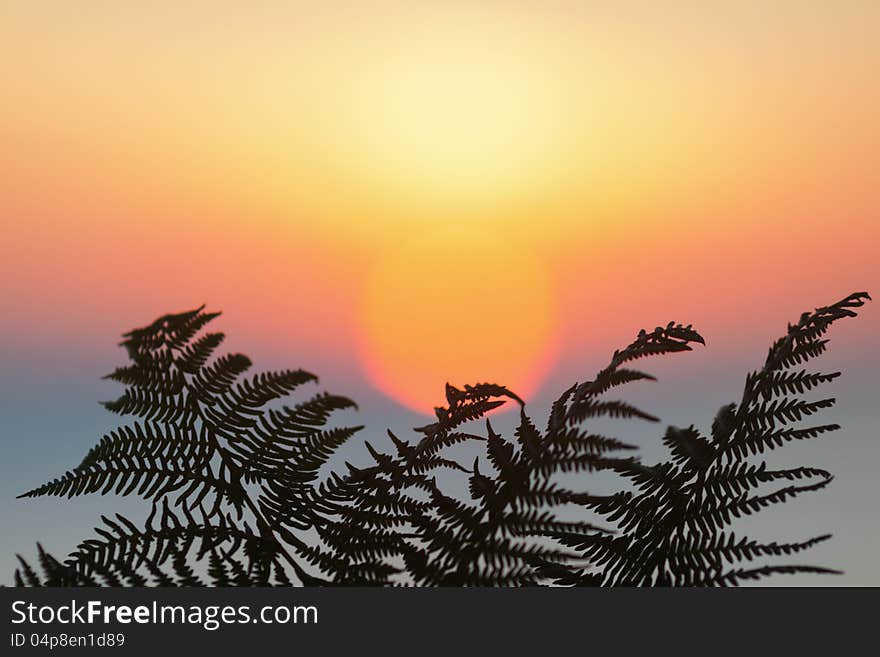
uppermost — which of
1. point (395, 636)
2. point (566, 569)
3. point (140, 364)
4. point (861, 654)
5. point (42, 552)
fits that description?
point (140, 364)

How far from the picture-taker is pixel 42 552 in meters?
1.35

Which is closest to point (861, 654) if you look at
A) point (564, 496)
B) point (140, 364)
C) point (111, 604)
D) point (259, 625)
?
point (564, 496)

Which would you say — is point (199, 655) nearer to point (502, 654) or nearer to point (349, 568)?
point (349, 568)

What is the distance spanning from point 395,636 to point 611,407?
44 cm

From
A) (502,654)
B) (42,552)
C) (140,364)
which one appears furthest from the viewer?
(140,364)

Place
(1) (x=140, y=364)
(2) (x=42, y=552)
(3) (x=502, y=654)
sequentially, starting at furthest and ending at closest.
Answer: (1) (x=140, y=364) < (2) (x=42, y=552) < (3) (x=502, y=654)

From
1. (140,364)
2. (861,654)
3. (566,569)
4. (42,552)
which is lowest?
(861,654)

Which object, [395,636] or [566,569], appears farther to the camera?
[566,569]

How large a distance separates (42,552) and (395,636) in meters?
0.56

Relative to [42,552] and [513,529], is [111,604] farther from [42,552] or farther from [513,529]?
[513,529]

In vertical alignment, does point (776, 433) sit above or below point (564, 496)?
above

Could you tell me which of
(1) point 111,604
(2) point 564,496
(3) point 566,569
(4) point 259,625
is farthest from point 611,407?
(1) point 111,604

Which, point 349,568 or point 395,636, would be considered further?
point 349,568

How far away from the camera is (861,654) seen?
1.23 m
